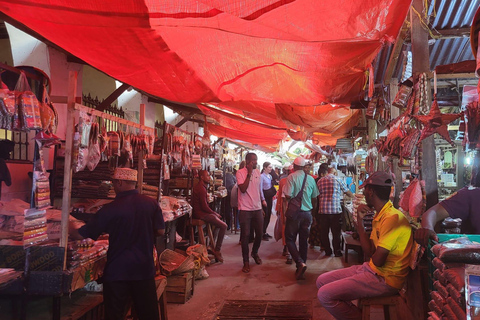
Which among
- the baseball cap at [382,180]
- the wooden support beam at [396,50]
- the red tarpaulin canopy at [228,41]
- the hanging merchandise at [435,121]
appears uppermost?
the wooden support beam at [396,50]

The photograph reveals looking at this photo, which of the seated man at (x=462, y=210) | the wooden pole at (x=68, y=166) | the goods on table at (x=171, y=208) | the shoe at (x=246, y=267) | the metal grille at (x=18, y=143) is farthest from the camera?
the shoe at (x=246, y=267)

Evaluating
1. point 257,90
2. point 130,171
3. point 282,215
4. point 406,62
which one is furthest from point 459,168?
point 130,171

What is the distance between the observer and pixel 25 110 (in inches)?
131

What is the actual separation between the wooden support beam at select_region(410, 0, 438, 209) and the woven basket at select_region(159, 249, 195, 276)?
3.59 m

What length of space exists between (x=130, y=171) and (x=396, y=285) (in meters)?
2.88

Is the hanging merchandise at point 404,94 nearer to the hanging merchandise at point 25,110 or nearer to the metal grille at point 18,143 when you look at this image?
the hanging merchandise at point 25,110

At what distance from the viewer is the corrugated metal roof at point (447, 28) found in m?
5.44

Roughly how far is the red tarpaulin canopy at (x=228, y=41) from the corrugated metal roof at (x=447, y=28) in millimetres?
1376

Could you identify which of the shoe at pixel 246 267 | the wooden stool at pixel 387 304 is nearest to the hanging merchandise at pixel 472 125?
the wooden stool at pixel 387 304

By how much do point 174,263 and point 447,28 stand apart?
5.56 meters

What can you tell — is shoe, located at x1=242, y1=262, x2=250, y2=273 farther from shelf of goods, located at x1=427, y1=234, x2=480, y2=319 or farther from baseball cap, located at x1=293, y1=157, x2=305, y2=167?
shelf of goods, located at x1=427, y1=234, x2=480, y2=319

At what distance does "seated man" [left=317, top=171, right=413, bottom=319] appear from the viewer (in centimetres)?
371

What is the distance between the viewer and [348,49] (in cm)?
407

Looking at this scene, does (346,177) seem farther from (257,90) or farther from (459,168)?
(257,90)
